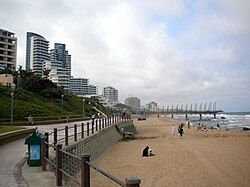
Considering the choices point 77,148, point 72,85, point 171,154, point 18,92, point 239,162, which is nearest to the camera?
point 77,148

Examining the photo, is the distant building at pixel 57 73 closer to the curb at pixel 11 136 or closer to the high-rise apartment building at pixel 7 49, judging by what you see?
the high-rise apartment building at pixel 7 49

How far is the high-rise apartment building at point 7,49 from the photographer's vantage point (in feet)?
289

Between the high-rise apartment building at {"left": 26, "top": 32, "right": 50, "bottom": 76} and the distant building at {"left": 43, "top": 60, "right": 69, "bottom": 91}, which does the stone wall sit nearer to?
the distant building at {"left": 43, "top": 60, "right": 69, "bottom": 91}

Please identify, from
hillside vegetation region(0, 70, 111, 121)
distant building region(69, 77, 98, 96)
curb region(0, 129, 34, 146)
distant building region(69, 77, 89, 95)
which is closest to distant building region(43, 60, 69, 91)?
distant building region(69, 77, 98, 96)

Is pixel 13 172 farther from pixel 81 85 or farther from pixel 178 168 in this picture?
pixel 81 85

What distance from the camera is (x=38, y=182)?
26.8ft

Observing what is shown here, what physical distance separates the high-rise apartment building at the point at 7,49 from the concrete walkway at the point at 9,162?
78.4 m

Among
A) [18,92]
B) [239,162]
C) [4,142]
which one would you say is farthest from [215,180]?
[18,92]

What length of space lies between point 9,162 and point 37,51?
5816 inches

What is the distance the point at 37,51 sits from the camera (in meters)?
152

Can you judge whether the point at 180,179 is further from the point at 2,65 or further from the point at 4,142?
the point at 2,65

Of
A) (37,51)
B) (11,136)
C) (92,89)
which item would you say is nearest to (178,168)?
(11,136)

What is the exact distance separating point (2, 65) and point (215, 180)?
83.1m

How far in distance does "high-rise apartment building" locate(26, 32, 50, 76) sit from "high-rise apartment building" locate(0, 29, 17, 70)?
2312 inches
